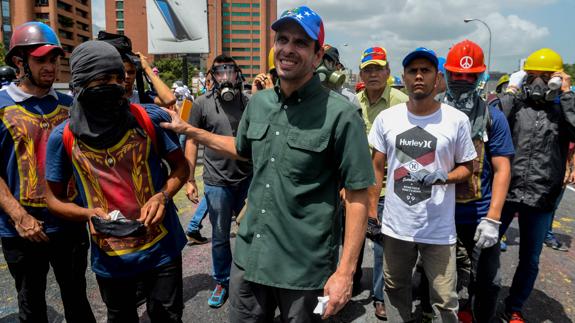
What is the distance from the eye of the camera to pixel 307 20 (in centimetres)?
182

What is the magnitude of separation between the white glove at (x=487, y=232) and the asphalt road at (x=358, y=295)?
1294 mm

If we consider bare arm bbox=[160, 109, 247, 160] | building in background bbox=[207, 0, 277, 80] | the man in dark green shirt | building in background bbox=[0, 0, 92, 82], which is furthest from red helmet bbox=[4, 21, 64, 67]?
building in background bbox=[207, 0, 277, 80]

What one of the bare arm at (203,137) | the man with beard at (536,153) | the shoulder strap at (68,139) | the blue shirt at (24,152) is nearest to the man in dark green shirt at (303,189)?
the bare arm at (203,137)

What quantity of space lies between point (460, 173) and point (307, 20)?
1.58 m

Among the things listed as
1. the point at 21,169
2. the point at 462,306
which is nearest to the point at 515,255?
the point at 462,306

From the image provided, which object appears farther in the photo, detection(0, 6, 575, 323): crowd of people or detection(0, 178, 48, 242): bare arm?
detection(0, 178, 48, 242): bare arm

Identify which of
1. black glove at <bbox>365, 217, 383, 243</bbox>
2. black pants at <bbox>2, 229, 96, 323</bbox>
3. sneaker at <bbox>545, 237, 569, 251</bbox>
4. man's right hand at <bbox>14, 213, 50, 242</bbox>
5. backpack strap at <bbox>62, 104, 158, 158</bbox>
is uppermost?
backpack strap at <bbox>62, 104, 158, 158</bbox>

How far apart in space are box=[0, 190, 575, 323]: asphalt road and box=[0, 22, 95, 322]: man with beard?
2.86 ft

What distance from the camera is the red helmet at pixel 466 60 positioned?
2.92 m

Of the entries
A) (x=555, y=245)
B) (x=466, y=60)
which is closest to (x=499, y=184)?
(x=466, y=60)

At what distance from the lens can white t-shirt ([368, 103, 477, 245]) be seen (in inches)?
104

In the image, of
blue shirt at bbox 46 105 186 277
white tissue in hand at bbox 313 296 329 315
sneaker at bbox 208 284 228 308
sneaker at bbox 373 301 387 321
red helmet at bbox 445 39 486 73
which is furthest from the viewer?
sneaker at bbox 208 284 228 308

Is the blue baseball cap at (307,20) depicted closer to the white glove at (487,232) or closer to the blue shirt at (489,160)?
the blue shirt at (489,160)

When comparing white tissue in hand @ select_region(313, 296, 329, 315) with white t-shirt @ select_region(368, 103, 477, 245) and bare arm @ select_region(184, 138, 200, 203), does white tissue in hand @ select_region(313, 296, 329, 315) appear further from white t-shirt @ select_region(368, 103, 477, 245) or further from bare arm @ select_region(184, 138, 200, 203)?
bare arm @ select_region(184, 138, 200, 203)
